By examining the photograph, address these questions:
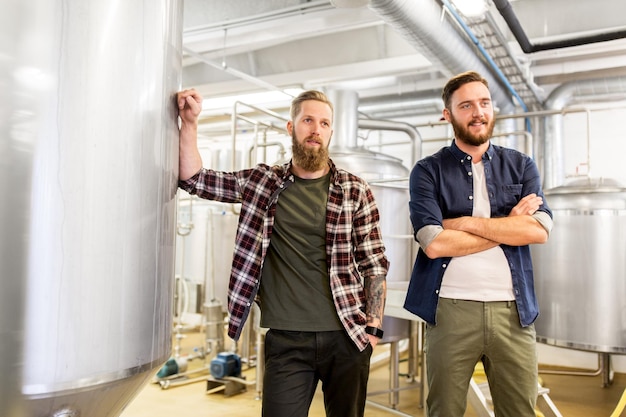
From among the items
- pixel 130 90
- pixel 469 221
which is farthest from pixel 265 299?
pixel 130 90

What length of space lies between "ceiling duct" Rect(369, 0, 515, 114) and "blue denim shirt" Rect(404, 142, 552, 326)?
1.27m

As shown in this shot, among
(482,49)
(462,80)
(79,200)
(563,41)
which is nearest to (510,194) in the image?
(462,80)

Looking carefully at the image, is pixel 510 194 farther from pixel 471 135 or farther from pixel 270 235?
pixel 270 235

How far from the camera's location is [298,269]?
68.1 inches

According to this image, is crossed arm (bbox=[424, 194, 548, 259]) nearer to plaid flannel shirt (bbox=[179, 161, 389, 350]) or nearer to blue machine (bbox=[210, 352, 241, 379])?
plaid flannel shirt (bbox=[179, 161, 389, 350])

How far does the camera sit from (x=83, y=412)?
1.18 metres

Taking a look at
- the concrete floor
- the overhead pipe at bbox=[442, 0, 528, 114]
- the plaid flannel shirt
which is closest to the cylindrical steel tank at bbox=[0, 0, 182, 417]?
the plaid flannel shirt

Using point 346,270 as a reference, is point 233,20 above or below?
above

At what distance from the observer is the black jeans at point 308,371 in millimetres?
1680

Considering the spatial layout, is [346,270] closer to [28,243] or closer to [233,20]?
[28,243]

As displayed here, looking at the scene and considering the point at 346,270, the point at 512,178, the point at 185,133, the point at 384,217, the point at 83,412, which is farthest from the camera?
the point at 384,217

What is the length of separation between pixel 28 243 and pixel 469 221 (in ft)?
4.20

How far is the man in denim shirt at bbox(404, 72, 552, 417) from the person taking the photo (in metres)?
1.76

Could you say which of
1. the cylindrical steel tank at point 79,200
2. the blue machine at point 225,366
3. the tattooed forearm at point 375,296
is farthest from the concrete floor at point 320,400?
the cylindrical steel tank at point 79,200
